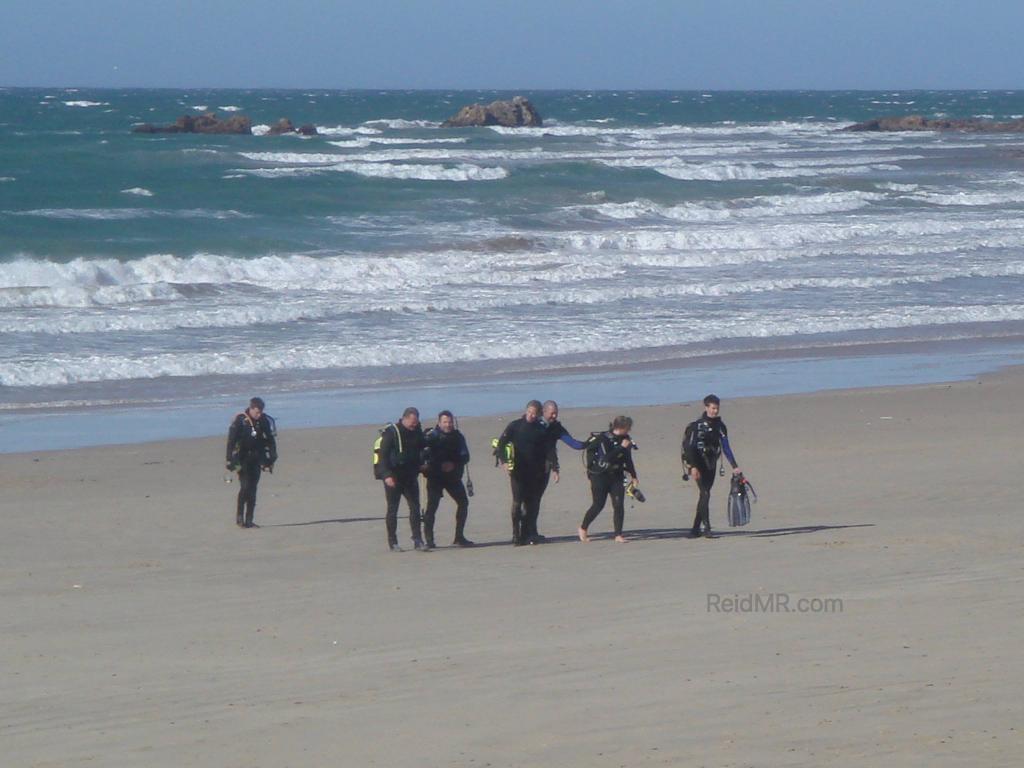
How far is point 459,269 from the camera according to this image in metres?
28.2

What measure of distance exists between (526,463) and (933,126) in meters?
91.7

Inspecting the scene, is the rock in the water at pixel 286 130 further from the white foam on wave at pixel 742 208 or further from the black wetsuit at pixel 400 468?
the black wetsuit at pixel 400 468

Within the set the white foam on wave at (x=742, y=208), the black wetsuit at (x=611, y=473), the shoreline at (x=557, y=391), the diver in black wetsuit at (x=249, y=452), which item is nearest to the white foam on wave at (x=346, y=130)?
the white foam on wave at (x=742, y=208)

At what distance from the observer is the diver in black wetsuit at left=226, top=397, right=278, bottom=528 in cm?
1140

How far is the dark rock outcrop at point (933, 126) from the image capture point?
3701 inches

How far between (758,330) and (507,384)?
227 inches

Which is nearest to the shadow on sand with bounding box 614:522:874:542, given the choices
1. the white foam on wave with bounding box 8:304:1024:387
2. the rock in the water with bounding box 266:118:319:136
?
the white foam on wave with bounding box 8:304:1024:387

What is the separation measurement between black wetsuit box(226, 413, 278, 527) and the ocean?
148 inches

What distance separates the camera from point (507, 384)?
17.7m

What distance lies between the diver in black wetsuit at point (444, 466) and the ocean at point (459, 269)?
516cm

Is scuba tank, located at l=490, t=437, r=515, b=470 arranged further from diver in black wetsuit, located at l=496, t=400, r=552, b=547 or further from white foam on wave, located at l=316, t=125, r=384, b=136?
white foam on wave, located at l=316, t=125, r=384, b=136

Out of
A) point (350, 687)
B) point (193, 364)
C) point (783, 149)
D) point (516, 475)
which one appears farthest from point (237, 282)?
point (783, 149)

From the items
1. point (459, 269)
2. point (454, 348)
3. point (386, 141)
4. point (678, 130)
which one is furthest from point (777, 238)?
point (678, 130)

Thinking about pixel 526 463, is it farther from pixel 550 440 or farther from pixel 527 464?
pixel 550 440
